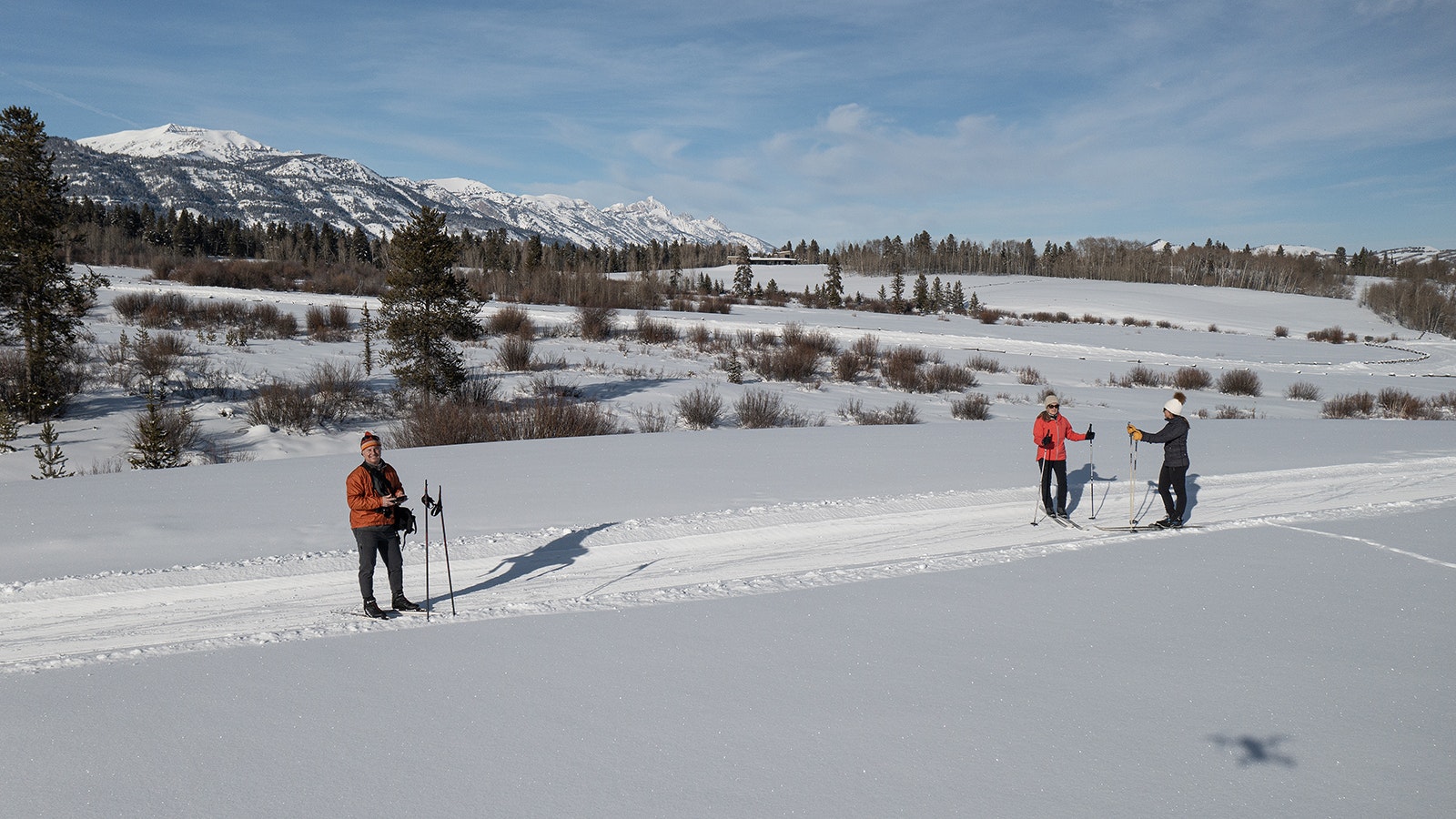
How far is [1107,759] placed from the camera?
354 centimetres

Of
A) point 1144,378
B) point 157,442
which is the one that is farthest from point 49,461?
point 1144,378

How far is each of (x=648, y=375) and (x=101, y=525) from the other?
15.5 metres

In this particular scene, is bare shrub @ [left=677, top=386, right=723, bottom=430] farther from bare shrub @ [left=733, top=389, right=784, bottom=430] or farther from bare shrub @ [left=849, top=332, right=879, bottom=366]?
bare shrub @ [left=849, top=332, right=879, bottom=366]

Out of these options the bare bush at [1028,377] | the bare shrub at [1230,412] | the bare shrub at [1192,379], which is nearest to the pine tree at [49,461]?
the bare bush at [1028,377]

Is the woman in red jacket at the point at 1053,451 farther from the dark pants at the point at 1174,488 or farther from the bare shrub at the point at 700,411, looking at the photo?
the bare shrub at the point at 700,411

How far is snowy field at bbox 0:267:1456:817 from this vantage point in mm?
3330

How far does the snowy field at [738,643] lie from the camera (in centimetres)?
333

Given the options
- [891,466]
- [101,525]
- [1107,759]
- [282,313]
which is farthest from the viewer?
[282,313]

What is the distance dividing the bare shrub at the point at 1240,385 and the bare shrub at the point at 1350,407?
2.01m

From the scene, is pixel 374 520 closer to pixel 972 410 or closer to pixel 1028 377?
pixel 972 410

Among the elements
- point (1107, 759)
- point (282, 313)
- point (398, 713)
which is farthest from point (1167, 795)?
point (282, 313)

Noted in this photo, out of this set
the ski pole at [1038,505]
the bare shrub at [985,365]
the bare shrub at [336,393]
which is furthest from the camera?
the bare shrub at [985,365]

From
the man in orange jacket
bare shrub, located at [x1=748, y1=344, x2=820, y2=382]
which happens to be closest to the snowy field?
the man in orange jacket

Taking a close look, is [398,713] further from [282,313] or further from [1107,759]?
[282,313]
